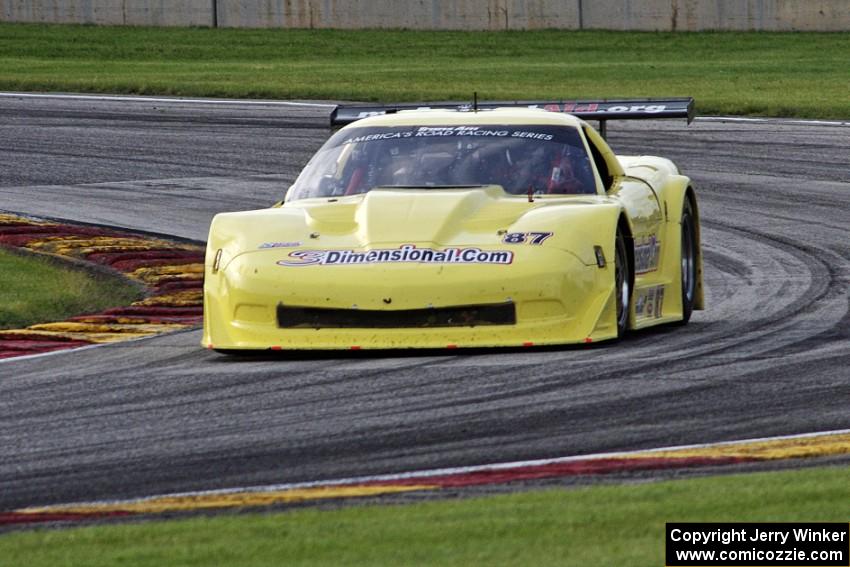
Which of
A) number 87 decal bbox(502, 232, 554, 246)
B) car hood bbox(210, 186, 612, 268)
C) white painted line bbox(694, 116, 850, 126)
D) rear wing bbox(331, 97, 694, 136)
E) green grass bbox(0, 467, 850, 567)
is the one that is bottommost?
white painted line bbox(694, 116, 850, 126)

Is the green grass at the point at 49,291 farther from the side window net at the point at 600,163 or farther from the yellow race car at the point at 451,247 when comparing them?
the side window net at the point at 600,163

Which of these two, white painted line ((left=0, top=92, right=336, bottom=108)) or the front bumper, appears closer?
the front bumper

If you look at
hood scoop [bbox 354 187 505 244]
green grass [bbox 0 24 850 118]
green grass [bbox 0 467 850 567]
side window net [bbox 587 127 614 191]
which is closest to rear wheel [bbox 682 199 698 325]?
side window net [bbox 587 127 614 191]

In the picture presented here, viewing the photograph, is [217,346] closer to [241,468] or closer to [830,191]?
[241,468]

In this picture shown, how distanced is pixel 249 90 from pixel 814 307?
17713 mm

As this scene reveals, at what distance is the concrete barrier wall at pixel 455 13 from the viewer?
38094mm

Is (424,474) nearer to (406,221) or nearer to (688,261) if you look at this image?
(406,221)

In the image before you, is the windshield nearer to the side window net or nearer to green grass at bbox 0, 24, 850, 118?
the side window net

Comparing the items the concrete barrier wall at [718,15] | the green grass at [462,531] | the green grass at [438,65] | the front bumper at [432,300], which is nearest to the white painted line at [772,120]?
the green grass at [438,65]

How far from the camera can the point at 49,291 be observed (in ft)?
37.9

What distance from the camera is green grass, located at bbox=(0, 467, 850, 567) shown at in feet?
14.8

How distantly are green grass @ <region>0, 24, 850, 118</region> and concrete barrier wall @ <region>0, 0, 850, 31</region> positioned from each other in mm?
679

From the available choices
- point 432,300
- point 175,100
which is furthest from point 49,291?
point 175,100

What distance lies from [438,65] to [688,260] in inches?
889
